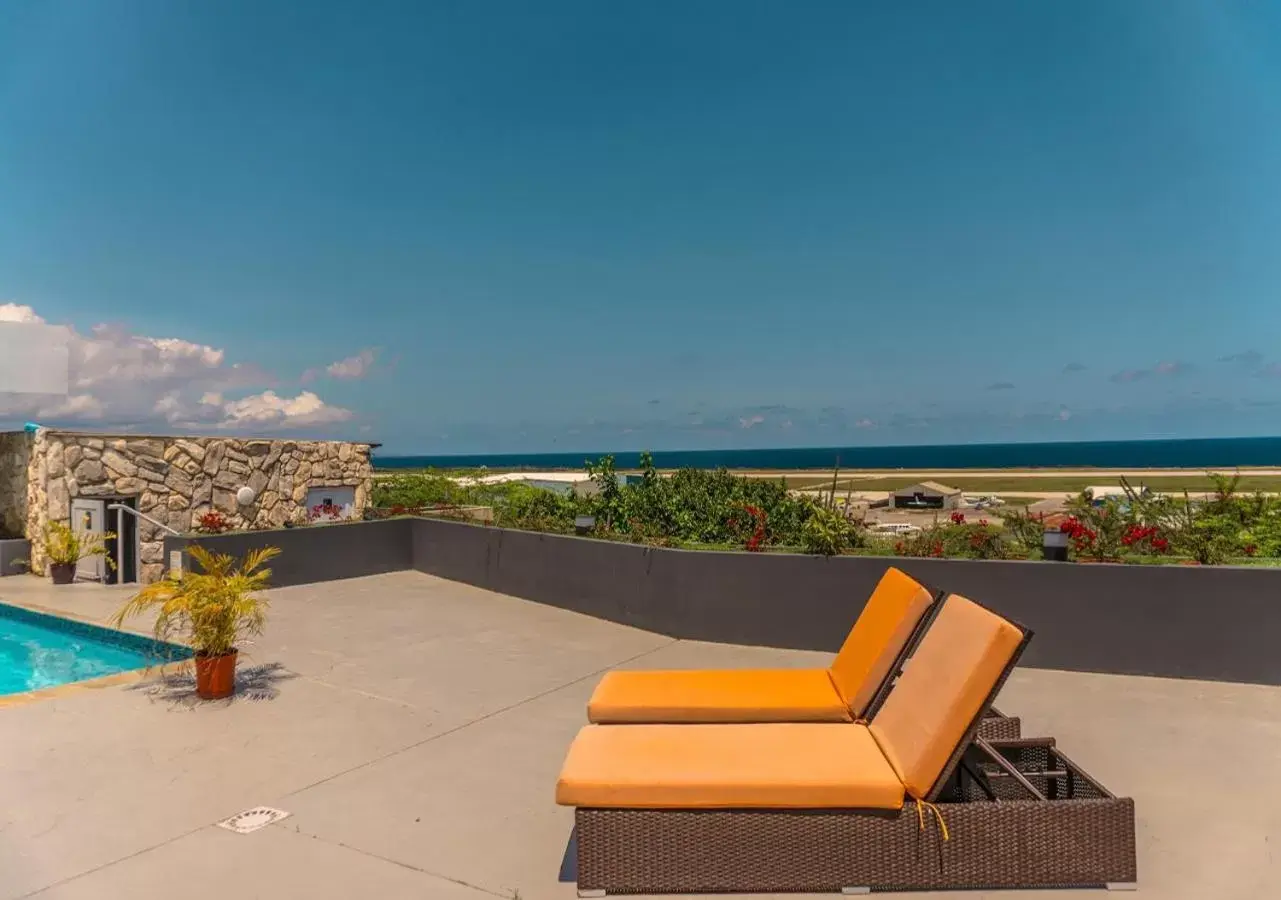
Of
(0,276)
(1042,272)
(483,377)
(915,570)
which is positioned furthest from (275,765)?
(1042,272)

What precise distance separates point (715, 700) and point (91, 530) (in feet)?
34.3

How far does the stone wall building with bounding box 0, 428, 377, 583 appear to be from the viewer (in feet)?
35.5

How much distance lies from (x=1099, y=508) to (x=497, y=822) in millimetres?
5707

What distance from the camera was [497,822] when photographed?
3.32 meters

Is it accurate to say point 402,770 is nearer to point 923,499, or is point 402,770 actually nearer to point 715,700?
point 715,700

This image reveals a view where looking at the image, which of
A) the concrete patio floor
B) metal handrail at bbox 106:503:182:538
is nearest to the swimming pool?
the concrete patio floor

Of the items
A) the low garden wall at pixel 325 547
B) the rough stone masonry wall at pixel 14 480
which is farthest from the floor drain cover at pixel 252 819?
the rough stone masonry wall at pixel 14 480

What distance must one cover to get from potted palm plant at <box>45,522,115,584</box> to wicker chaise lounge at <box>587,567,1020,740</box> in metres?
9.62

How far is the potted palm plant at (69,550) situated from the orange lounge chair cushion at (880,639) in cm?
1040

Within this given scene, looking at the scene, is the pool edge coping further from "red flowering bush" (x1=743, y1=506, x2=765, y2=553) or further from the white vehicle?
the white vehicle

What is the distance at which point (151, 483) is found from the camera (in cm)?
1116

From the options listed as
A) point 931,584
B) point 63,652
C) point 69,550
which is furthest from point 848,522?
point 69,550

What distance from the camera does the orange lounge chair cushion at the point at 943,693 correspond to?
8.64 feet

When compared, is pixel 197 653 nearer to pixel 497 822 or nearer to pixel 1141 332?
pixel 497 822
